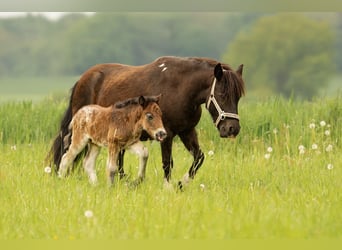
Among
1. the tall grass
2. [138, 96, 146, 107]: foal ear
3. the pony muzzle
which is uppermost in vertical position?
[138, 96, 146, 107]: foal ear

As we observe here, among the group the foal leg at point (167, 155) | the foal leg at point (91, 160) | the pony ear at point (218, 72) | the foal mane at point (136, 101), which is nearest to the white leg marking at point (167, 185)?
the foal leg at point (167, 155)

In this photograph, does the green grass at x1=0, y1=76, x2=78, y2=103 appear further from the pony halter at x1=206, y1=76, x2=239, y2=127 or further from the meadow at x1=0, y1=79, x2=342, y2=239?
the pony halter at x1=206, y1=76, x2=239, y2=127

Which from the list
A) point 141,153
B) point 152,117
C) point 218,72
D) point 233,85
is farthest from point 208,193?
point 218,72

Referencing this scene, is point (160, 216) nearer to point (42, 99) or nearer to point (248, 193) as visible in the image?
point (248, 193)

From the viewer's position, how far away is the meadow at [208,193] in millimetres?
6336

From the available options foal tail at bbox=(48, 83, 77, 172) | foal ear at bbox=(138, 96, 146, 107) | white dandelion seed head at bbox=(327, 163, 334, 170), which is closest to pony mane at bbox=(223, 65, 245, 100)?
foal ear at bbox=(138, 96, 146, 107)

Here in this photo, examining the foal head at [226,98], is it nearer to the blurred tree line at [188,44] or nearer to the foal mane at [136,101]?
the foal mane at [136,101]

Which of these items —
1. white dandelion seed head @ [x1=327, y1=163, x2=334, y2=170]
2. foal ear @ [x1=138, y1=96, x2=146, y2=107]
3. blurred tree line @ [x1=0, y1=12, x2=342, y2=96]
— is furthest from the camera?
blurred tree line @ [x1=0, y1=12, x2=342, y2=96]

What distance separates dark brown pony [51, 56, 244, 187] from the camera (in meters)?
8.19

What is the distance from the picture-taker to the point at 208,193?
26.9 ft

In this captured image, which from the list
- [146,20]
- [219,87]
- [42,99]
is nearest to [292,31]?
[146,20]

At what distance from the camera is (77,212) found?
6996mm

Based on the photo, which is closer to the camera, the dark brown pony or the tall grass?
the tall grass

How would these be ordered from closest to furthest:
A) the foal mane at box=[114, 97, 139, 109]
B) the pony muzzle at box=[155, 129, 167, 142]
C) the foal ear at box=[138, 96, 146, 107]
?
the pony muzzle at box=[155, 129, 167, 142] → the foal ear at box=[138, 96, 146, 107] → the foal mane at box=[114, 97, 139, 109]
